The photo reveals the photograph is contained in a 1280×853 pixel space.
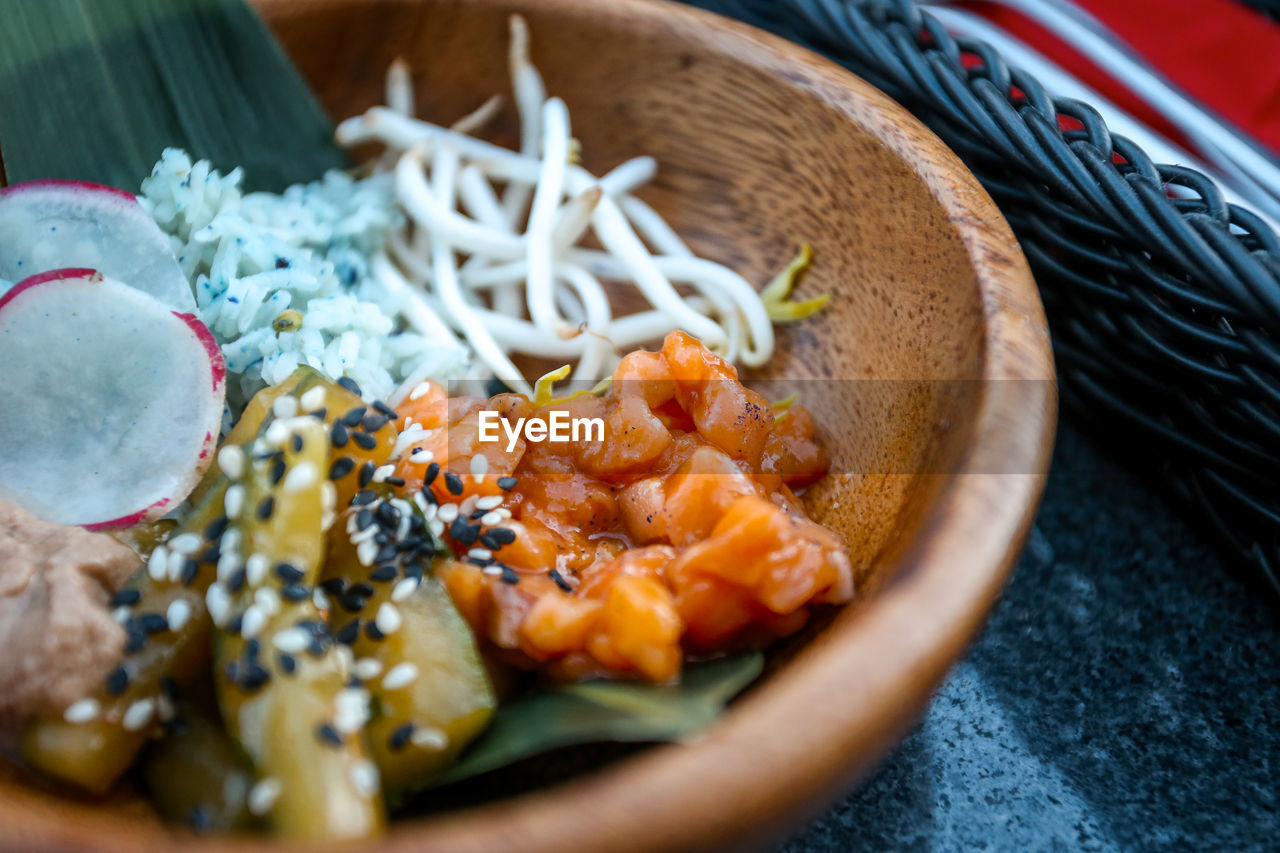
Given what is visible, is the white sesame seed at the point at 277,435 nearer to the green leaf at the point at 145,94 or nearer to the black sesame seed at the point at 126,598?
the black sesame seed at the point at 126,598

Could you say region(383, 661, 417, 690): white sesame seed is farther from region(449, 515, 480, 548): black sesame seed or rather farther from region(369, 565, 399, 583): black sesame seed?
region(449, 515, 480, 548): black sesame seed

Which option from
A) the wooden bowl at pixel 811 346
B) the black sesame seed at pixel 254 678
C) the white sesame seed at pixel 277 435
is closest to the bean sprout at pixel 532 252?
the wooden bowl at pixel 811 346

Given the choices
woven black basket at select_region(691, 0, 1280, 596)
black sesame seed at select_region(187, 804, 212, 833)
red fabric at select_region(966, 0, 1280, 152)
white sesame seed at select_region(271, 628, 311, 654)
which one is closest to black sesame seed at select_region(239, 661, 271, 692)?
white sesame seed at select_region(271, 628, 311, 654)

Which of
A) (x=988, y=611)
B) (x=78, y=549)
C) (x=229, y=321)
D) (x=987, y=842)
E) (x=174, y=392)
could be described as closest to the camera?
(x=988, y=611)

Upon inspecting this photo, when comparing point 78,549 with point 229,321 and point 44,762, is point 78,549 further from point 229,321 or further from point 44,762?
point 229,321

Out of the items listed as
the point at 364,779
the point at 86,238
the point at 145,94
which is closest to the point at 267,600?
the point at 364,779

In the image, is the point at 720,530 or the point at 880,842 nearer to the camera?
the point at 720,530

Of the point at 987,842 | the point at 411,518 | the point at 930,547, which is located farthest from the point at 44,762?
the point at 987,842

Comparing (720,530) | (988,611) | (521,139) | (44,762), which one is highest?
(988,611)
